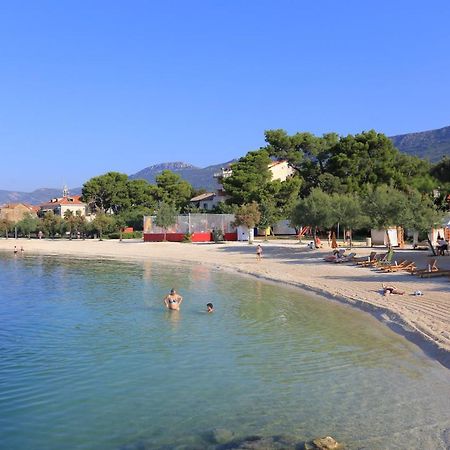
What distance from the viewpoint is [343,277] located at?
26.2 metres

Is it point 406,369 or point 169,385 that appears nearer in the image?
point 169,385

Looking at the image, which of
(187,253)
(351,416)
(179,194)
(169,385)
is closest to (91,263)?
(187,253)

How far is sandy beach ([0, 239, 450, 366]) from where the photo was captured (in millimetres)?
15250

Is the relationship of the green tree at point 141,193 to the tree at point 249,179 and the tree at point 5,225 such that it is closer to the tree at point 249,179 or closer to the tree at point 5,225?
the tree at point 5,225

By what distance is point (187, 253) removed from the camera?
45281 mm

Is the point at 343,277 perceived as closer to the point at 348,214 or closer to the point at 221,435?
the point at 348,214

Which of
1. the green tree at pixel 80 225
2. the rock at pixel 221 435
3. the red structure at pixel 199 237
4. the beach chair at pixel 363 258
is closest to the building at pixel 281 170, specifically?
the red structure at pixel 199 237

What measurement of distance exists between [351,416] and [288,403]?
120cm

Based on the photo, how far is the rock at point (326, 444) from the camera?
7.52m

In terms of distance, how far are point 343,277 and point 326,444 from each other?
19146mm

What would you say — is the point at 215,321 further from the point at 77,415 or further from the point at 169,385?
the point at 77,415

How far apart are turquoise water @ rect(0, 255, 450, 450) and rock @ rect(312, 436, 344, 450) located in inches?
15.1

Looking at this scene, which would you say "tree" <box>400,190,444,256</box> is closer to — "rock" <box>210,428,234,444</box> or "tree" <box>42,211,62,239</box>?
"rock" <box>210,428,234,444</box>

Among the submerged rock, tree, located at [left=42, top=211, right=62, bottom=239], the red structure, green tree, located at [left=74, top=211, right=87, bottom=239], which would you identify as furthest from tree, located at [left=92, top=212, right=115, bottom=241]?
the submerged rock
